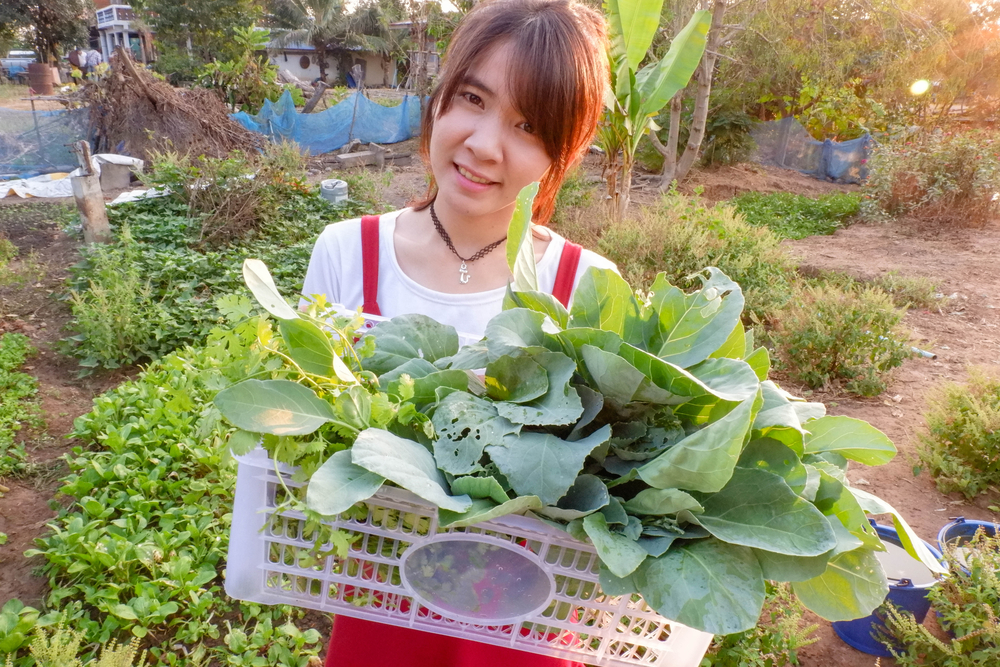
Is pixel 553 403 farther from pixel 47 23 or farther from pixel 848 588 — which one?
pixel 47 23

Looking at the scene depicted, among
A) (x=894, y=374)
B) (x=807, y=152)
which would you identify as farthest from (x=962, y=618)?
(x=807, y=152)

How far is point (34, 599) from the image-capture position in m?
2.40

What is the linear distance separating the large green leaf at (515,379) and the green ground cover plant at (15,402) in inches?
132

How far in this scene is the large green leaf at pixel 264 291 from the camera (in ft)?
2.67

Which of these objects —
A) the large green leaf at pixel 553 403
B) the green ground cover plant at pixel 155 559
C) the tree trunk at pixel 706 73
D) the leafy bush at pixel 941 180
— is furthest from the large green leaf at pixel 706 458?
the leafy bush at pixel 941 180

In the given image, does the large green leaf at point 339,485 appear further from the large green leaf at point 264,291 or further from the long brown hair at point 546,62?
the long brown hair at point 546,62

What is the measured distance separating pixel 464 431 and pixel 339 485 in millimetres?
197

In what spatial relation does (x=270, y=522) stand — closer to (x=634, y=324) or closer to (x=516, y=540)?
(x=516, y=540)

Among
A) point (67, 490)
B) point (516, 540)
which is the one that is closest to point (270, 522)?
point (516, 540)

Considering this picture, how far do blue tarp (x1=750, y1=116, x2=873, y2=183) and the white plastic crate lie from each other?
16986 mm

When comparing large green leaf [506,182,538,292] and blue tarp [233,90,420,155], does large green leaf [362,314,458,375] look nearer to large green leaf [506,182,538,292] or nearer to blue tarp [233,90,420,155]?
large green leaf [506,182,538,292]

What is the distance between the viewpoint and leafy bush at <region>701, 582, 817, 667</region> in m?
2.25


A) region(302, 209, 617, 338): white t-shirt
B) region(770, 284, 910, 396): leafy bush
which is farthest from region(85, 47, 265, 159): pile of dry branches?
region(302, 209, 617, 338): white t-shirt

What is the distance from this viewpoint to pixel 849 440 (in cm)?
94
